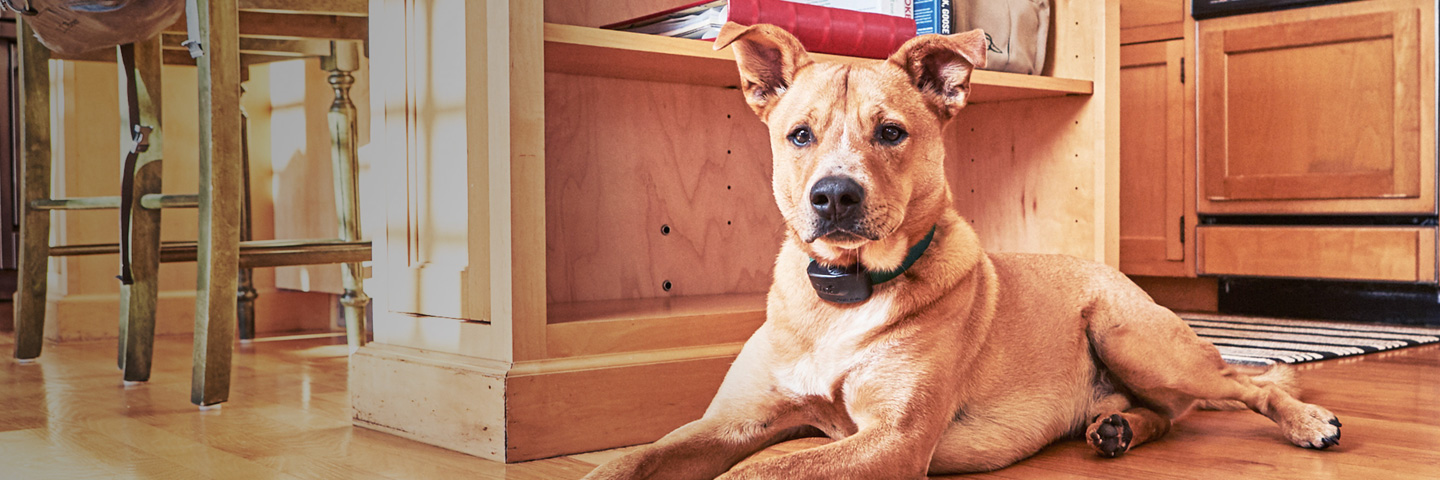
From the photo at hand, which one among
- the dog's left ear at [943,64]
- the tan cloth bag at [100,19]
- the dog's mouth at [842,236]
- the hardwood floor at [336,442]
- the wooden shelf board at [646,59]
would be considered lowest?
the hardwood floor at [336,442]

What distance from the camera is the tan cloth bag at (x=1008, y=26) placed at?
2.40 meters

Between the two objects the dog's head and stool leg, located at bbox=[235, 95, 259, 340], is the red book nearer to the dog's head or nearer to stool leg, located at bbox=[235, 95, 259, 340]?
the dog's head

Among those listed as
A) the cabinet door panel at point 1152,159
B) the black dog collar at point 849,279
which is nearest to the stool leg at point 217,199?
the black dog collar at point 849,279

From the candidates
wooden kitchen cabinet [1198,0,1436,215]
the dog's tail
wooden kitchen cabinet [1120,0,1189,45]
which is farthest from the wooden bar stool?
wooden kitchen cabinet [1198,0,1436,215]

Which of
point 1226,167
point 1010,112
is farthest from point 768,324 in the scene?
point 1226,167

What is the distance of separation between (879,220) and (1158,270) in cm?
324

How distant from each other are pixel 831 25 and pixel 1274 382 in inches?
40.1

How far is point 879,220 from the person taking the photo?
1417 mm

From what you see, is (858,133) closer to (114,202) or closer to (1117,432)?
(1117,432)

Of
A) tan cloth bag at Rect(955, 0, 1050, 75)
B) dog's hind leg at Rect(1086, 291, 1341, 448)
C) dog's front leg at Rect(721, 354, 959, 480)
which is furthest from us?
tan cloth bag at Rect(955, 0, 1050, 75)

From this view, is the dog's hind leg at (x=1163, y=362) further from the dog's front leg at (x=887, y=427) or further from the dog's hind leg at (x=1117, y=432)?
the dog's front leg at (x=887, y=427)

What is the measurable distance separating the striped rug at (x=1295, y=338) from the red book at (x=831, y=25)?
4.36 ft

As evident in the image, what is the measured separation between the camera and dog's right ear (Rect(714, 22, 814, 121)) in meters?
1.56

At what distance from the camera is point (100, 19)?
84.4 inches
